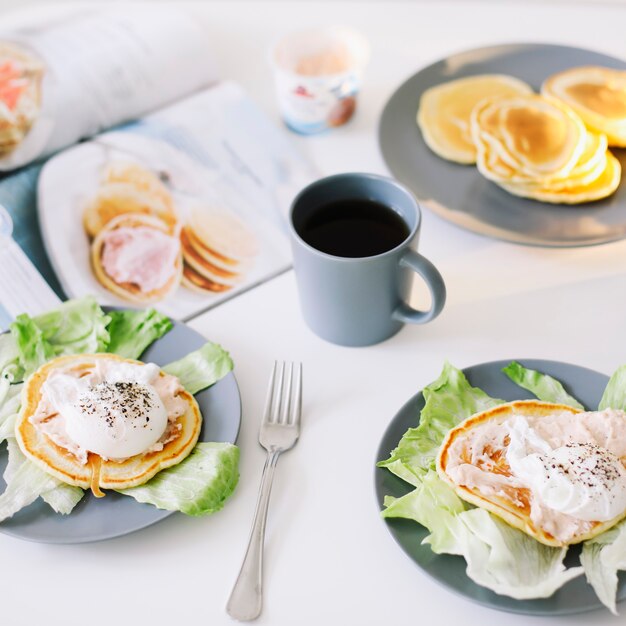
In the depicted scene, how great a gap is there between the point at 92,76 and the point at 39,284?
0.43m

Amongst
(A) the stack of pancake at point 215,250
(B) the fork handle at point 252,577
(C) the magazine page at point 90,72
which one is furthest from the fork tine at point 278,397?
(C) the magazine page at point 90,72

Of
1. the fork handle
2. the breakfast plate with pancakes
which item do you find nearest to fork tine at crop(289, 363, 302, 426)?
the fork handle

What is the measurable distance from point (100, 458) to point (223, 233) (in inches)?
19.1

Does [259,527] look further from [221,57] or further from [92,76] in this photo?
[221,57]

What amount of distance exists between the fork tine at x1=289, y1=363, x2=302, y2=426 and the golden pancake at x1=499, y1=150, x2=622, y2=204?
46 cm

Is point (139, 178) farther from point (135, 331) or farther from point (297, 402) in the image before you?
point (297, 402)

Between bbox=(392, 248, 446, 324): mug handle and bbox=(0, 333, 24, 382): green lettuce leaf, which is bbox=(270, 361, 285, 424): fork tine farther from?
bbox=(0, 333, 24, 382): green lettuce leaf

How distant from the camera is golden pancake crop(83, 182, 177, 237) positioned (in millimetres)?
1271

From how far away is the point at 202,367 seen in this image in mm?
1012

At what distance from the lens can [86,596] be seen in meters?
0.85

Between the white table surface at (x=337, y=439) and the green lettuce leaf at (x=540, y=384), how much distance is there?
10 cm

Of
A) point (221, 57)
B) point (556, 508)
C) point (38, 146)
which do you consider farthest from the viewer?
point (221, 57)

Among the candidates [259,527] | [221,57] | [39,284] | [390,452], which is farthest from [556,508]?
[221,57]

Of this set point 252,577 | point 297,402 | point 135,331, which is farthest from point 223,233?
point 252,577
